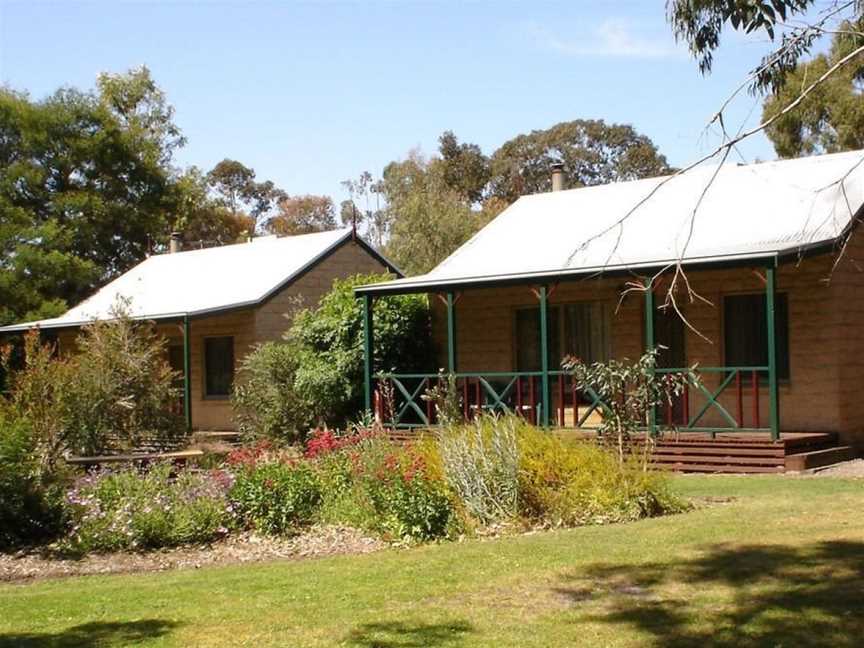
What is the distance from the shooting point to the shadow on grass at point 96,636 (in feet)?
21.9

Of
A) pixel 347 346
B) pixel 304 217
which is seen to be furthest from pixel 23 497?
pixel 304 217

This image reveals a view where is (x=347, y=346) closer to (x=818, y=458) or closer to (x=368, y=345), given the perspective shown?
(x=368, y=345)

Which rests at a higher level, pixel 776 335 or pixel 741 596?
pixel 776 335

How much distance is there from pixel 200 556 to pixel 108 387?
936cm

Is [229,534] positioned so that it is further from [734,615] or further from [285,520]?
[734,615]

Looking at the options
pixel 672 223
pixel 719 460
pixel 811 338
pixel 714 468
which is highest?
pixel 672 223

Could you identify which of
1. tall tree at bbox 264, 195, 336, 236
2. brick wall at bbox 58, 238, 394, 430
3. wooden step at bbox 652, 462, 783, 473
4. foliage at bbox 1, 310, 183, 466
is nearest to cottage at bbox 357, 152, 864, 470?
wooden step at bbox 652, 462, 783, 473

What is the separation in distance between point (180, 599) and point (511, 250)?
1407cm

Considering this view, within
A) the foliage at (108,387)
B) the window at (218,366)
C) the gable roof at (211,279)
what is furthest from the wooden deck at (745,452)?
the window at (218,366)

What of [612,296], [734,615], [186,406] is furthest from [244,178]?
[734,615]

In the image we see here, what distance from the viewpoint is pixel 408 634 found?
662 centimetres

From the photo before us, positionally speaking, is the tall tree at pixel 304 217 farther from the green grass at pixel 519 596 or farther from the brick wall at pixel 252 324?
the green grass at pixel 519 596

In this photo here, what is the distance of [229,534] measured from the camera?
10.9m

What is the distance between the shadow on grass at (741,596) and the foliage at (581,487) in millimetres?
2015
